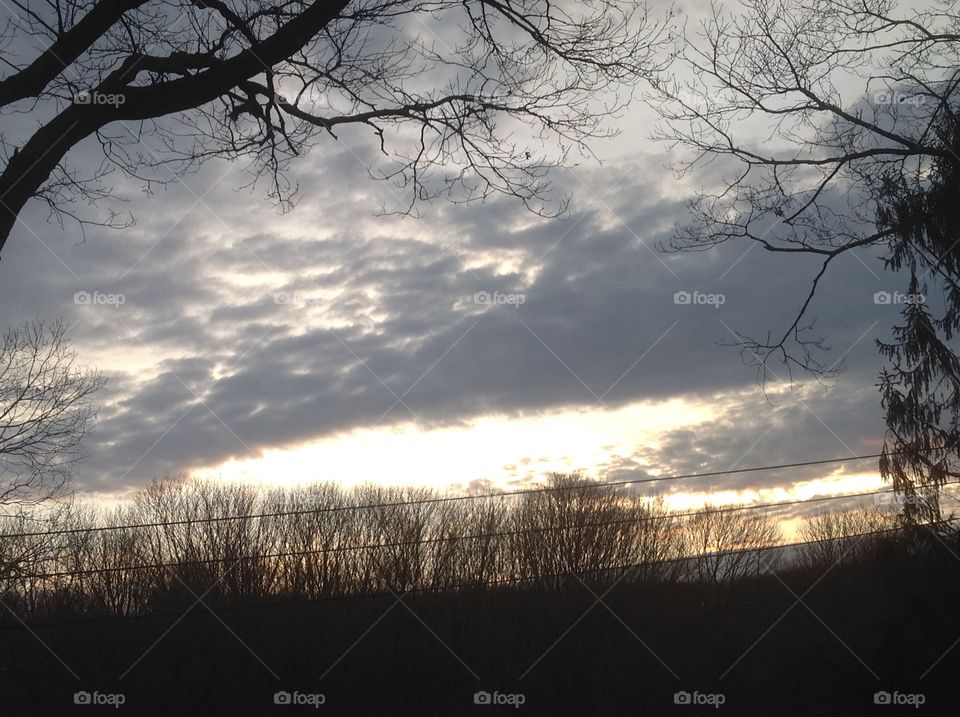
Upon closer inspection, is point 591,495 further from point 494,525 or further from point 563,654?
point 563,654

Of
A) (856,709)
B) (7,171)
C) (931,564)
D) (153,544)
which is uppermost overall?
(7,171)

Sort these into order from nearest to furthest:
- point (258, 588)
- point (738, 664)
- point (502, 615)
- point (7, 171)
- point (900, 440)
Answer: point (7, 171)
point (900, 440)
point (738, 664)
point (502, 615)
point (258, 588)

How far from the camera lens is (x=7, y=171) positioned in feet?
26.1

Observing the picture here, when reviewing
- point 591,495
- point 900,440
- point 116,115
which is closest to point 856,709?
point 900,440

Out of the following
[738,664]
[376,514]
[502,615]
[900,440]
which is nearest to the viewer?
[900,440]

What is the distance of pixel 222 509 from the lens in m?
31.8

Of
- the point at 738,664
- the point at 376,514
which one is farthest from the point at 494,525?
the point at 738,664

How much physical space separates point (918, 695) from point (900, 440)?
17.1ft

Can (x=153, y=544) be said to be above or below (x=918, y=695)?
above

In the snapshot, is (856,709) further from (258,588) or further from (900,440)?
(258,588)

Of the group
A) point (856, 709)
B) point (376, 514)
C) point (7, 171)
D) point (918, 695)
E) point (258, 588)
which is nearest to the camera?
point (7, 171)

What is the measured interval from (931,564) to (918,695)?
2058mm

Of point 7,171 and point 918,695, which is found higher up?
point 7,171

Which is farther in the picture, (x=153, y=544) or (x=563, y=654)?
(x=153, y=544)
